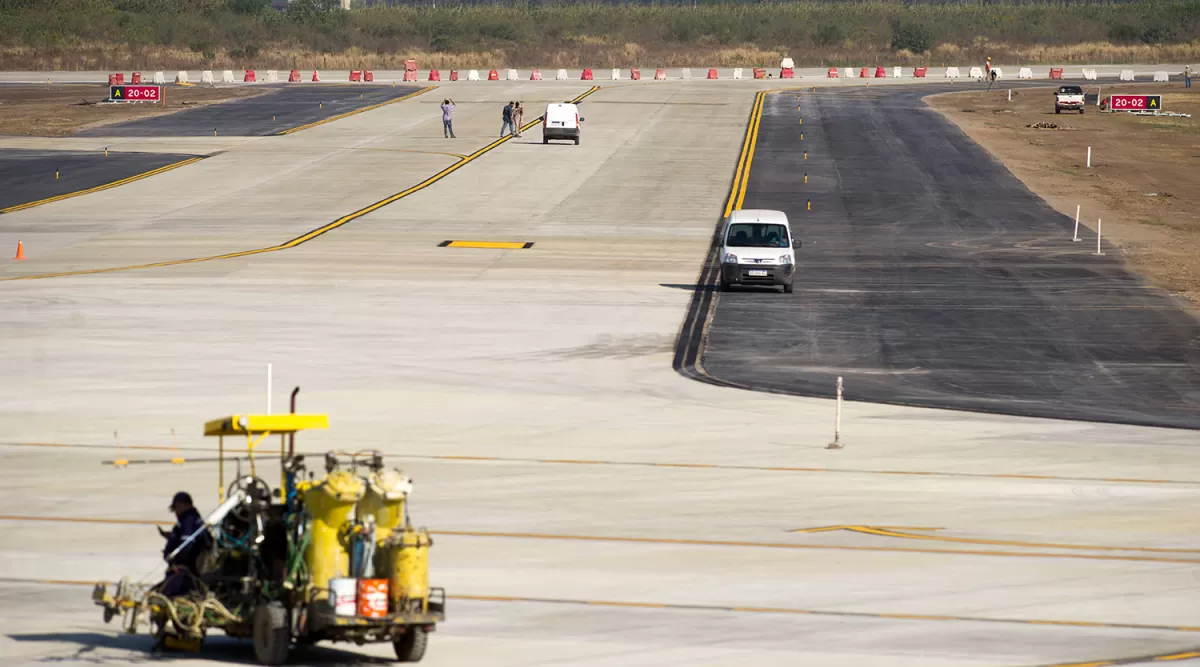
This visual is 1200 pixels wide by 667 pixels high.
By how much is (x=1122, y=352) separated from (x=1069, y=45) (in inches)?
5292

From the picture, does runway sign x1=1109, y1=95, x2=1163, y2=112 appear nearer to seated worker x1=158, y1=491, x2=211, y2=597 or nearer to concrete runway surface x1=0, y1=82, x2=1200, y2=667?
concrete runway surface x1=0, y1=82, x2=1200, y2=667

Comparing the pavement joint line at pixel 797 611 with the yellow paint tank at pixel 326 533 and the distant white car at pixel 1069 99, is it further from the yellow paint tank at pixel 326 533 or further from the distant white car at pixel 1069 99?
the distant white car at pixel 1069 99

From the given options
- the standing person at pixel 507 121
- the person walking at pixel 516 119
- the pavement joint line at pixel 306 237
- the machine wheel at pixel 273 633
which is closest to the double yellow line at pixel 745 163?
the person walking at pixel 516 119

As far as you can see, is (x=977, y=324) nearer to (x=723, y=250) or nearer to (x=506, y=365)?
(x=723, y=250)

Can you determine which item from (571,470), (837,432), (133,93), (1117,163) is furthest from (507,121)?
(571,470)

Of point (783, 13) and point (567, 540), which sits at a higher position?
point (783, 13)

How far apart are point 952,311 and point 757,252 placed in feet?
19.9

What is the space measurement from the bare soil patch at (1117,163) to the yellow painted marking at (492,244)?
20.5m

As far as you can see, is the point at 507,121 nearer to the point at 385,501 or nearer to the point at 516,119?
the point at 516,119

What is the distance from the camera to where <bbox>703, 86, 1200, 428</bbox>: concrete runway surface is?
33994 millimetres

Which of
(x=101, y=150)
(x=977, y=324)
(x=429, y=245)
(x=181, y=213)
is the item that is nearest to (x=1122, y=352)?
(x=977, y=324)

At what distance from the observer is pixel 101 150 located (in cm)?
8281

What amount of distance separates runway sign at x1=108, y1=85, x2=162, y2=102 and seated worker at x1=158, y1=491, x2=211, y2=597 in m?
95.7

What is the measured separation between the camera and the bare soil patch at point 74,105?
92750 millimetres
